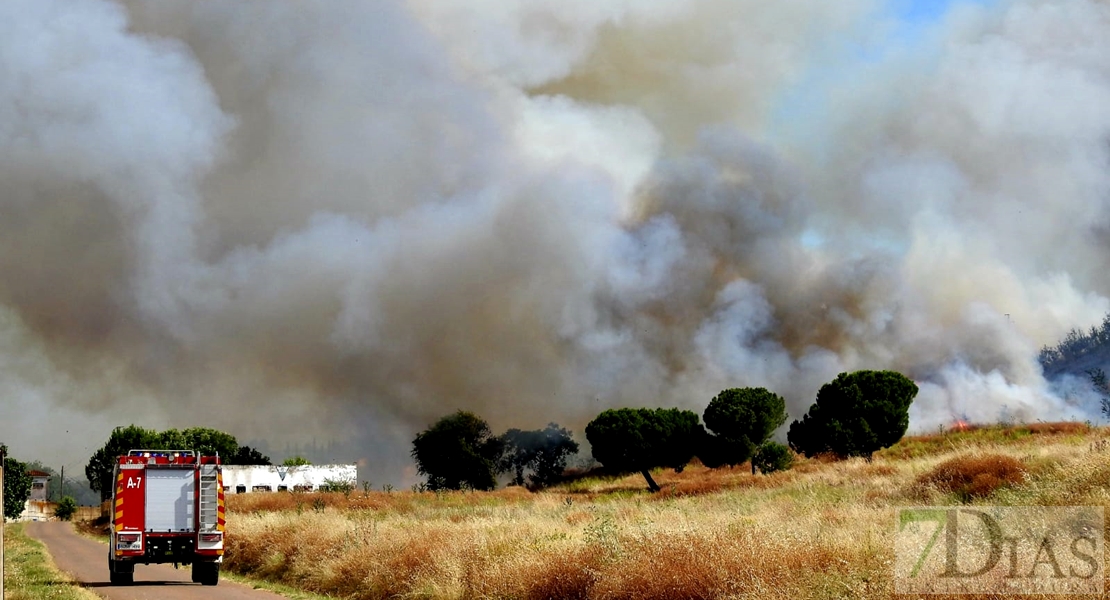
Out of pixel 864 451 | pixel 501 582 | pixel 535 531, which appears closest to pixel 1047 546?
pixel 501 582

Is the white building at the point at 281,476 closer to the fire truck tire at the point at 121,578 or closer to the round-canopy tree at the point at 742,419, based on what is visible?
the round-canopy tree at the point at 742,419

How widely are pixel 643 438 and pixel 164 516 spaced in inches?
2299

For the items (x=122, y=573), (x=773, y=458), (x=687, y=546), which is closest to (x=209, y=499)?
(x=122, y=573)

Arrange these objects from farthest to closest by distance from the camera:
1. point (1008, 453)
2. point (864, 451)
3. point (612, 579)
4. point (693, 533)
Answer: point (864, 451) < point (1008, 453) < point (693, 533) < point (612, 579)

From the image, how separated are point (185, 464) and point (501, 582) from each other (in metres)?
13.2

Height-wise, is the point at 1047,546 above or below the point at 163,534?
below

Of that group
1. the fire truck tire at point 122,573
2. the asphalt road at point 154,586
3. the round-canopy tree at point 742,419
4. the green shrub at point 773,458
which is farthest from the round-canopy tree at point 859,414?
the fire truck tire at point 122,573

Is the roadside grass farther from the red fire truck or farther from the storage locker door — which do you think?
the storage locker door

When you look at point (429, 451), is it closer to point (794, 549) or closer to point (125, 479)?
point (125, 479)

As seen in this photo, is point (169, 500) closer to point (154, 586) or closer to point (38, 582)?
point (154, 586)

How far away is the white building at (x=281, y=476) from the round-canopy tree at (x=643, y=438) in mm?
33408

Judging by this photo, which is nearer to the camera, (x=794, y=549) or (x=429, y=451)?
(x=794, y=549)

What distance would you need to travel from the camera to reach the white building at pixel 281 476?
105 metres

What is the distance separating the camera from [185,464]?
26266 millimetres
